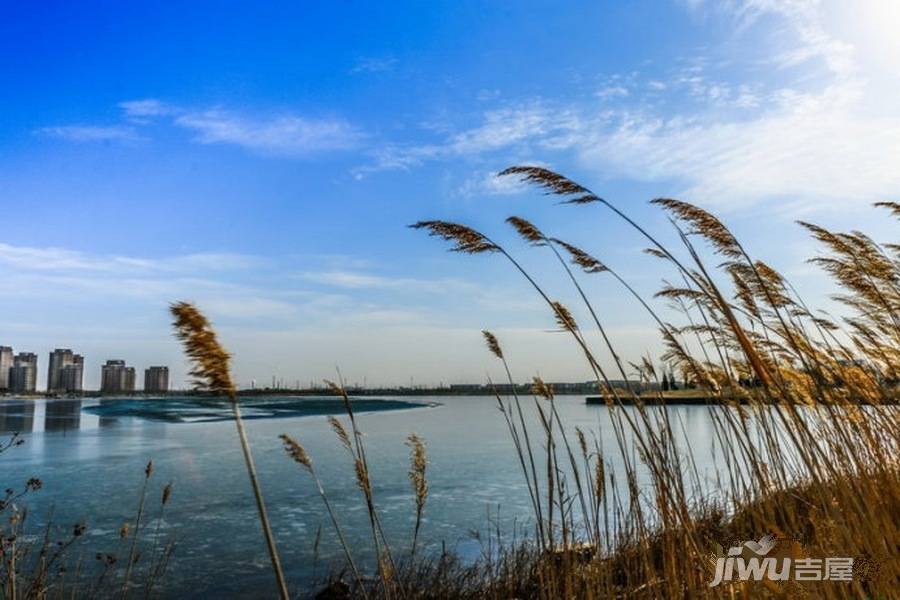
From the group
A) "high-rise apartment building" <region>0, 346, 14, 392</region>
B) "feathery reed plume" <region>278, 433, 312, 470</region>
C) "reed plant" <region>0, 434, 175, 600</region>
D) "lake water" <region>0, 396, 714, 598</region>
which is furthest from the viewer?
"high-rise apartment building" <region>0, 346, 14, 392</region>

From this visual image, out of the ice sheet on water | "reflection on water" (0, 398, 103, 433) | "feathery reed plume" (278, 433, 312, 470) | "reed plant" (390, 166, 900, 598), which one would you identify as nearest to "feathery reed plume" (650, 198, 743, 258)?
"reed plant" (390, 166, 900, 598)

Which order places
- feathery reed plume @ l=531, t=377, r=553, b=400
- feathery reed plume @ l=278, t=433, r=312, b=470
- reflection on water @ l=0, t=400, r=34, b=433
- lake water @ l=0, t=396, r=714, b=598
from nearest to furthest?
feathery reed plume @ l=278, t=433, r=312, b=470, feathery reed plume @ l=531, t=377, r=553, b=400, lake water @ l=0, t=396, r=714, b=598, reflection on water @ l=0, t=400, r=34, b=433

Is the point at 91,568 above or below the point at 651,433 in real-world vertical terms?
below

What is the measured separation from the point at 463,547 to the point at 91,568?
15.0 feet

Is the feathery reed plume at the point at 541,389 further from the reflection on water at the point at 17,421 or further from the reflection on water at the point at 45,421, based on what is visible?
the reflection on water at the point at 45,421

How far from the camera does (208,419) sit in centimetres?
4128

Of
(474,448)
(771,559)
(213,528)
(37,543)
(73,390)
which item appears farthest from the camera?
(73,390)

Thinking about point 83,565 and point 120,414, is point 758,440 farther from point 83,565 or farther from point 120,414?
point 120,414

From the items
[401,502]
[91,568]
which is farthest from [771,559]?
[401,502]

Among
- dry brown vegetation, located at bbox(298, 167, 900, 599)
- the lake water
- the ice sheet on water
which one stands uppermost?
dry brown vegetation, located at bbox(298, 167, 900, 599)

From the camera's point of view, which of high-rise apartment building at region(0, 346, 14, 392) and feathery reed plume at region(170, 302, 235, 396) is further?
high-rise apartment building at region(0, 346, 14, 392)

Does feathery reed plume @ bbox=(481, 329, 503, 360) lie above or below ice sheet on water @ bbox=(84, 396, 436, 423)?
above

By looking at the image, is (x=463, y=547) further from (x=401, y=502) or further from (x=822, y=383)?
(x=822, y=383)

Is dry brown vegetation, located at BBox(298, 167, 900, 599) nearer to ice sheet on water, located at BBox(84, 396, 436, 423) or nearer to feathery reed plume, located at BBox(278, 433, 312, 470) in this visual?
feathery reed plume, located at BBox(278, 433, 312, 470)
